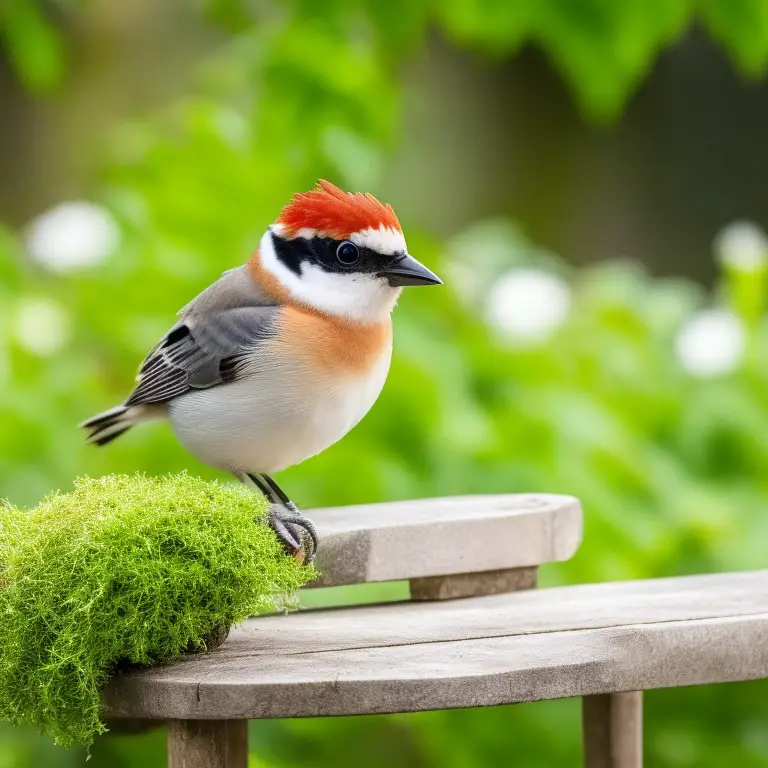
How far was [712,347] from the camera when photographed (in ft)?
13.4

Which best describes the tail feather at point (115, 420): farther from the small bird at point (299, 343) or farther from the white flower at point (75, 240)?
the white flower at point (75, 240)

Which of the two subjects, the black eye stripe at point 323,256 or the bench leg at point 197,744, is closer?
the bench leg at point 197,744

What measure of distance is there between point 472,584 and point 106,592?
0.89 meters

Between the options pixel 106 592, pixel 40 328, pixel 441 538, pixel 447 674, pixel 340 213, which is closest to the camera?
pixel 447 674

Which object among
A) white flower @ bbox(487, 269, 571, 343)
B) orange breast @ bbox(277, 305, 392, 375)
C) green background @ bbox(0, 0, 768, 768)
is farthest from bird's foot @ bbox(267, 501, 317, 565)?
white flower @ bbox(487, 269, 571, 343)

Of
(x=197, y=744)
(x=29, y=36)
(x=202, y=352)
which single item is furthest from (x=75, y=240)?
(x=197, y=744)

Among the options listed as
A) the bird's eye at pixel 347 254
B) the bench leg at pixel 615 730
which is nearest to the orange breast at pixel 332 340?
the bird's eye at pixel 347 254

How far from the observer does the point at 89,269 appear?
4234 millimetres

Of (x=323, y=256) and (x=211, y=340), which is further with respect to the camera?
(x=211, y=340)

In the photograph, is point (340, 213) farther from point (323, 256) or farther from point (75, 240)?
point (75, 240)

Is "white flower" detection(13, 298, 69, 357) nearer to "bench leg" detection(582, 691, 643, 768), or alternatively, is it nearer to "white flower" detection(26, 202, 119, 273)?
"white flower" detection(26, 202, 119, 273)

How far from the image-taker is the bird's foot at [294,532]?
6.84 ft

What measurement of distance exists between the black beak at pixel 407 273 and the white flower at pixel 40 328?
6.84 ft

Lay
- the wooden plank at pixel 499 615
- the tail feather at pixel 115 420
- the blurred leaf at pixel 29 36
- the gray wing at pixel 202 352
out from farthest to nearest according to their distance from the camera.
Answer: the blurred leaf at pixel 29 36 → the tail feather at pixel 115 420 → the gray wing at pixel 202 352 → the wooden plank at pixel 499 615
